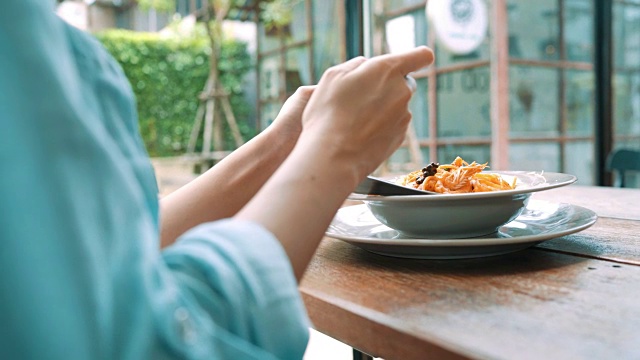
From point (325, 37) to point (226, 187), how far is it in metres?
3.87

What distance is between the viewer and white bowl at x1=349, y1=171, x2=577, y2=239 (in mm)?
607

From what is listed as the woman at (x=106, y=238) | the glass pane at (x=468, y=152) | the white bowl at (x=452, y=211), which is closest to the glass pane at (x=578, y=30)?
the glass pane at (x=468, y=152)

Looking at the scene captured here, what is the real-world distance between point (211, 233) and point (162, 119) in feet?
19.0

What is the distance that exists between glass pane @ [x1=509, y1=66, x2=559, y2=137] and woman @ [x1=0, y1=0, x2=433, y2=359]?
343 centimetres

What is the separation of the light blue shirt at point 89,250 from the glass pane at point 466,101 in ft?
11.4

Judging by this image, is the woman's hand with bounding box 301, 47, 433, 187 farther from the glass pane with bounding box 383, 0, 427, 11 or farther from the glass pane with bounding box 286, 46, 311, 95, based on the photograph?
the glass pane with bounding box 286, 46, 311, 95

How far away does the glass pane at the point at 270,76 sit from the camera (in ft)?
17.1

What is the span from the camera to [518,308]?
47 centimetres

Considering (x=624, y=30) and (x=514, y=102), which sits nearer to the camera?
(x=624, y=30)

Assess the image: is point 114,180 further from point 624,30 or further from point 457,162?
point 624,30

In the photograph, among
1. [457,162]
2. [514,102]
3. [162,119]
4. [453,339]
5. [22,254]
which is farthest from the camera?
[162,119]

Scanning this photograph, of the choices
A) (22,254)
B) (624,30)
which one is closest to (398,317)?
(22,254)

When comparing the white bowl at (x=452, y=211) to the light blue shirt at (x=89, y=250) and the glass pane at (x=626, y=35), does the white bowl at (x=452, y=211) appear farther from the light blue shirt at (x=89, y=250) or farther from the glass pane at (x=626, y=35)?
the glass pane at (x=626, y=35)

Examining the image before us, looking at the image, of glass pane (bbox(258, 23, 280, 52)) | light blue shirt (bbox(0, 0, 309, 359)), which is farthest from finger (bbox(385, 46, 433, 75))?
glass pane (bbox(258, 23, 280, 52))
